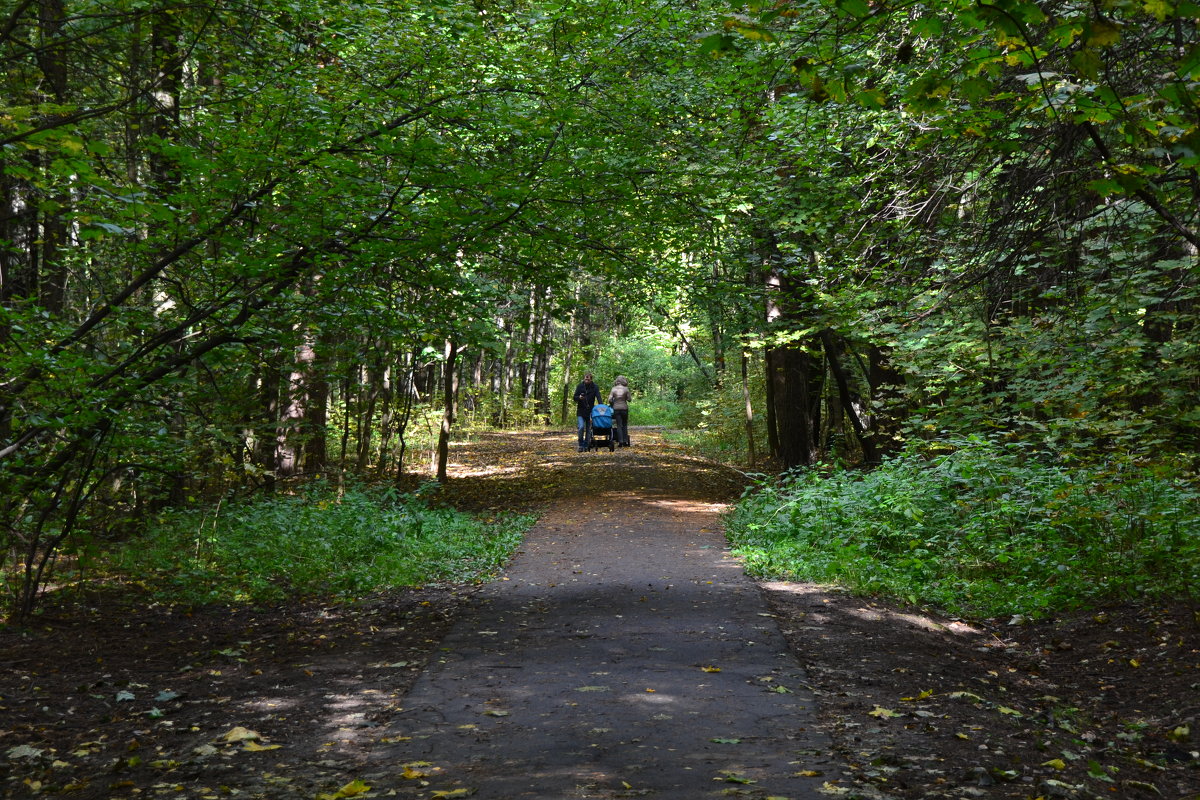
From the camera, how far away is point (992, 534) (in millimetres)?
8852

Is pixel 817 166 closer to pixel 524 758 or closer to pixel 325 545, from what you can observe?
pixel 325 545

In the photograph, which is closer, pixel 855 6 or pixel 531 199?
pixel 855 6

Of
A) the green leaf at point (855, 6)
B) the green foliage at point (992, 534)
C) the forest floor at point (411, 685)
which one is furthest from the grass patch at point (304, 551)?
the green leaf at point (855, 6)

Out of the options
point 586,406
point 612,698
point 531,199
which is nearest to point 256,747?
point 612,698

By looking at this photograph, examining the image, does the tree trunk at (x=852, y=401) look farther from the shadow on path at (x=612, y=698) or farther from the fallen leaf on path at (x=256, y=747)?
the fallen leaf on path at (x=256, y=747)

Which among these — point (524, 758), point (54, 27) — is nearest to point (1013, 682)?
point (524, 758)

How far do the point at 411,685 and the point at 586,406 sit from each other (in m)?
18.5

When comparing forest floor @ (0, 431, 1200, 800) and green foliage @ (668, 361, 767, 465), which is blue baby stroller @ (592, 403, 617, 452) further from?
forest floor @ (0, 431, 1200, 800)

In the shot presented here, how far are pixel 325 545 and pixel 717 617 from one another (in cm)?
490

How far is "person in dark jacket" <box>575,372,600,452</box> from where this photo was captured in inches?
942

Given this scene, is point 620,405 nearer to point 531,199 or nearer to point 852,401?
point 852,401

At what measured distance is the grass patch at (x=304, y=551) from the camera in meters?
8.79

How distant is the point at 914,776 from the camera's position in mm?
4156

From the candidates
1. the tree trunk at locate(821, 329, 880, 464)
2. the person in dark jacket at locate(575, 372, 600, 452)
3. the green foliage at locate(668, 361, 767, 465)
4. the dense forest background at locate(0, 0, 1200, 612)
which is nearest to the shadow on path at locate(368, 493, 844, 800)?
the dense forest background at locate(0, 0, 1200, 612)
